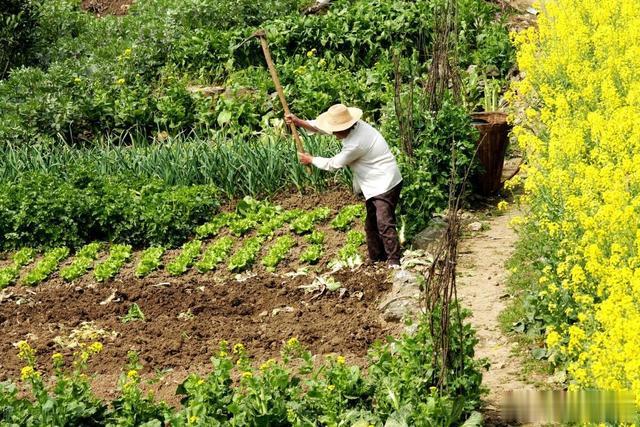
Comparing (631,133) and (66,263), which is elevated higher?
(631,133)

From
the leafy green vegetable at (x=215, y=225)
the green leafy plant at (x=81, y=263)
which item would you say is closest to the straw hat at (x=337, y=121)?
the leafy green vegetable at (x=215, y=225)

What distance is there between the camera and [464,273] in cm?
986

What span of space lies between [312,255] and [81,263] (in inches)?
75.8

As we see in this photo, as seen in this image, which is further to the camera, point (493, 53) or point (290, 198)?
point (493, 53)

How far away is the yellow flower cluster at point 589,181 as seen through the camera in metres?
6.39

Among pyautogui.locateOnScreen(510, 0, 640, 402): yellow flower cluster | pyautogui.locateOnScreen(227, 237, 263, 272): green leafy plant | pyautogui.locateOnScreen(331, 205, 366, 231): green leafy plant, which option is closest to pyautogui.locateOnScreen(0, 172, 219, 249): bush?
pyautogui.locateOnScreen(227, 237, 263, 272): green leafy plant

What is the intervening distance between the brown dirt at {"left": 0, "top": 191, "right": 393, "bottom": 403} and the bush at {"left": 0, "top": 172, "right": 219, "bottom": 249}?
1.02 feet

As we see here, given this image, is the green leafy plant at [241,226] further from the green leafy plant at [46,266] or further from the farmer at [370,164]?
the green leafy plant at [46,266]

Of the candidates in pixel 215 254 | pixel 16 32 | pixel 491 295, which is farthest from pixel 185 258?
pixel 16 32

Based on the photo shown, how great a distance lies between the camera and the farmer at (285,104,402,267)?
9.84 m

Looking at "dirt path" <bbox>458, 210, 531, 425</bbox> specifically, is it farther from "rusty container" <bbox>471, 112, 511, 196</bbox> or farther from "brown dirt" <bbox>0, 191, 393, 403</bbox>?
"brown dirt" <bbox>0, 191, 393, 403</bbox>

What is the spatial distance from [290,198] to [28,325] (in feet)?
10.6

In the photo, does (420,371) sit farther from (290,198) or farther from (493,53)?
(493,53)

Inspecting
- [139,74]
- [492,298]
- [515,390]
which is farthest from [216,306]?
[139,74]
